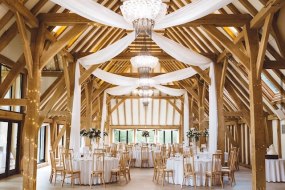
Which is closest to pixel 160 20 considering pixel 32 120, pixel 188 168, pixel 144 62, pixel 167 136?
pixel 144 62

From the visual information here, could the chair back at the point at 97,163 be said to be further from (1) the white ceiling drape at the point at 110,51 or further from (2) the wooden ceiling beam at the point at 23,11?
(2) the wooden ceiling beam at the point at 23,11

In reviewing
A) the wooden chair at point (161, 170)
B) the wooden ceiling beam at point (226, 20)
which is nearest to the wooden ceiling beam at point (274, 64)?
the wooden ceiling beam at point (226, 20)

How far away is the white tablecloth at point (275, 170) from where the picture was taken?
9891 mm

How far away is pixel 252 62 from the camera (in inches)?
303

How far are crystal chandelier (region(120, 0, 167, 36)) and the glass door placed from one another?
24.6 ft

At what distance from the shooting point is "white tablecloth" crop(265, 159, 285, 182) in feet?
32.4

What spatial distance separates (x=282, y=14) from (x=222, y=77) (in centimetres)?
373

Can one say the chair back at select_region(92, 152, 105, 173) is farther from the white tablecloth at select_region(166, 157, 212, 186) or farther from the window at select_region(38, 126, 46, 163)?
the window at select_region(38, 126, 46, 163)

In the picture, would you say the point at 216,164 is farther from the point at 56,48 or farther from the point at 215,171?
the point at 56,48

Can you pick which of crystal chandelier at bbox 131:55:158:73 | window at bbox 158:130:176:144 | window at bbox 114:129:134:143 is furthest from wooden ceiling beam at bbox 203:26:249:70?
window at bbox 114:129:134:143

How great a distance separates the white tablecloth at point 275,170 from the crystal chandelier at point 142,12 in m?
6.87

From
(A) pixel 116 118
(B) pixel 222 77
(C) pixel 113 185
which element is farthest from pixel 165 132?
(C) pixel 113 185

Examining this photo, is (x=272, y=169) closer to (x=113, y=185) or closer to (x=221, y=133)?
(x=221, y=133)

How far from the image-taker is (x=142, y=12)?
16.1 feet
